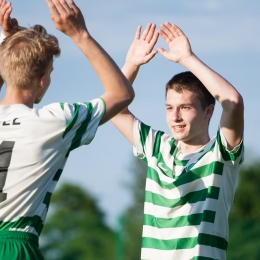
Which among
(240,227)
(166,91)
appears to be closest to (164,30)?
(166,91)

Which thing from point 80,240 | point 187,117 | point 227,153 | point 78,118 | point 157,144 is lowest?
point 78,118

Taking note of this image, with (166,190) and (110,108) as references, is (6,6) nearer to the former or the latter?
(110,108)

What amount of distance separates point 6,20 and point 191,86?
165cm

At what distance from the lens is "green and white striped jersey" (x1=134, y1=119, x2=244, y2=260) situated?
5.32m

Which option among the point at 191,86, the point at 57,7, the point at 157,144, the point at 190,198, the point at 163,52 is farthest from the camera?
the point at 157,144

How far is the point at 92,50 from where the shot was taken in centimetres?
424

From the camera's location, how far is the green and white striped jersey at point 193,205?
5.32 meters

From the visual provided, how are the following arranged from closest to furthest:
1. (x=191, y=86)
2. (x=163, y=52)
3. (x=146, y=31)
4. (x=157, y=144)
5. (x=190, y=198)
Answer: (x=190, y=198)
(x=163, y=52)
(x=191, y=86)
(x=157, y=144)
(x=146, y=31)

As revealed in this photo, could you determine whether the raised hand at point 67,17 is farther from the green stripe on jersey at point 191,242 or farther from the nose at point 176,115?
the green stripe on jersey at point 191,242

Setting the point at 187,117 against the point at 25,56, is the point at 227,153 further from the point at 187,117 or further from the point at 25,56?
the point at 25,56

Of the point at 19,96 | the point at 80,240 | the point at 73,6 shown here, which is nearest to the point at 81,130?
the point at 19,96

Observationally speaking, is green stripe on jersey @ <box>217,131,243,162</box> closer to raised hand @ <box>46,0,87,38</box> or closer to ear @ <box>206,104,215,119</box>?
ear @ <box>206,104,215,119</box>

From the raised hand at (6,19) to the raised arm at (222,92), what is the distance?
4.09 ft

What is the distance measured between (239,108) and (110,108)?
122cm
